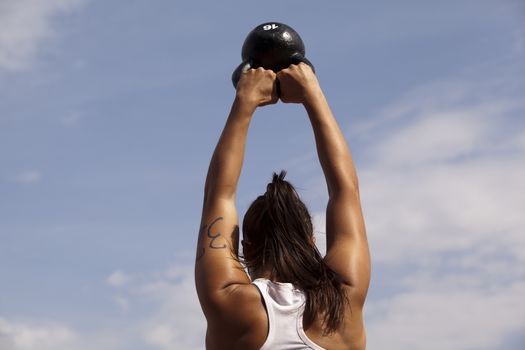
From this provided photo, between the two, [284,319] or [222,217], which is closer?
[284,319]

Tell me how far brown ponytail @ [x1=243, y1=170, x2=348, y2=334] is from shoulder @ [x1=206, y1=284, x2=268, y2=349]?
29 cm

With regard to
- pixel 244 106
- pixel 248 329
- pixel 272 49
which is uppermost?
pixel 272 49

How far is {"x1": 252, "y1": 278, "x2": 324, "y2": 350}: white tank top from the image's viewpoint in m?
3.94

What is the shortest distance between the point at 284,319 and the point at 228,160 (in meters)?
1.06

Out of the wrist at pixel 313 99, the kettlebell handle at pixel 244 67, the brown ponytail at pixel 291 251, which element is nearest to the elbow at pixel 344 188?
the brown ponytail at pixel 291 251

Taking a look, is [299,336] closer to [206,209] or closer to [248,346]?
[248,346]

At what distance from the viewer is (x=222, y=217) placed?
435cm

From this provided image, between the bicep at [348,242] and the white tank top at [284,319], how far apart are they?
328 millimetres

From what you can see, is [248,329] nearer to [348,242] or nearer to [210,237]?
[210,237]

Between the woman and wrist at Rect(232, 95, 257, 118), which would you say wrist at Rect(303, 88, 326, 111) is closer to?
the woman

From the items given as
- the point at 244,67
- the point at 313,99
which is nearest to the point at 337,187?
the point at 313,99

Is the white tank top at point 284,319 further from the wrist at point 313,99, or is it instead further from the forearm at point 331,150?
the wrist at point 313,99

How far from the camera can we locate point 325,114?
486cm

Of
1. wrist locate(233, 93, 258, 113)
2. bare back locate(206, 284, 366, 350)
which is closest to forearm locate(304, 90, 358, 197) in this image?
wrist locate(233, 93, 258, 113)
